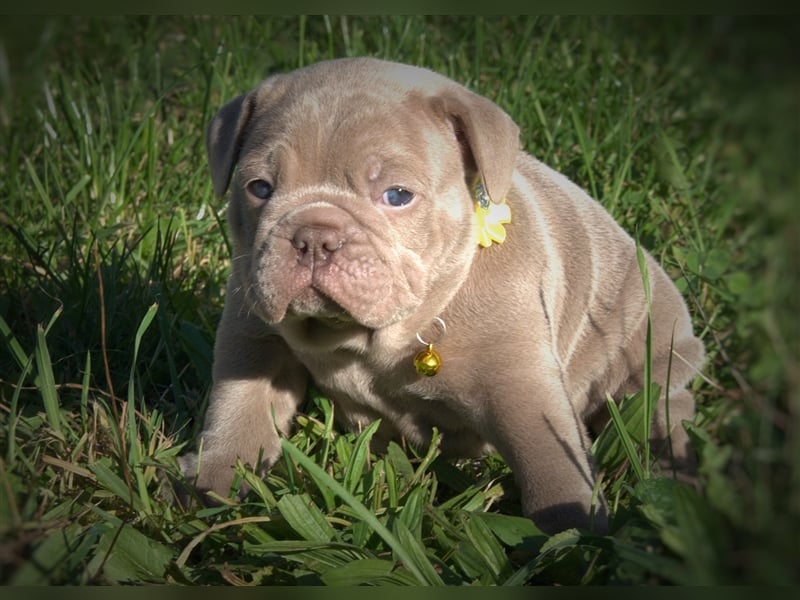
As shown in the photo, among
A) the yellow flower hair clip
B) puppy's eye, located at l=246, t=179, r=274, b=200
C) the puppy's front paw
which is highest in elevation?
puppy's eye, located at l=246, t=179, r=274, b=200

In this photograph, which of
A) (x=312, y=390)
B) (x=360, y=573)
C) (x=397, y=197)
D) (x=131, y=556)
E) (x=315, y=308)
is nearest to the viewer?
(x=360, y=573)

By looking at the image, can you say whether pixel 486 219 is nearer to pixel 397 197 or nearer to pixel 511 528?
pixel 397 197

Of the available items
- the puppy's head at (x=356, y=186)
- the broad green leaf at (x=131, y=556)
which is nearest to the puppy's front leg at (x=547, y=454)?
the puppy's head at (x=356, y=186)

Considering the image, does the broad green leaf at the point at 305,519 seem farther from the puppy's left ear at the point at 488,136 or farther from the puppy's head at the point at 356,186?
the puppy's left ear at the point at 488,136

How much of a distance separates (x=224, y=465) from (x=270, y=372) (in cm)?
37

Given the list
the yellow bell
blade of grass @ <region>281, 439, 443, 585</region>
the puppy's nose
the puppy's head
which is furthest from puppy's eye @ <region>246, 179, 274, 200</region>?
blade of grass @ <region>281, 439, 443, 585</region>

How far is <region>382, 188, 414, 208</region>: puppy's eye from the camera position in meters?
2.89

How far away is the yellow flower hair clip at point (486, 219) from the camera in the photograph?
10.1ft

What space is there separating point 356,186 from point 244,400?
86 centimetres

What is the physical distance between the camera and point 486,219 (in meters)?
3.10

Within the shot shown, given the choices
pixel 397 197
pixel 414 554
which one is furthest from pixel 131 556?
pixel 397 197

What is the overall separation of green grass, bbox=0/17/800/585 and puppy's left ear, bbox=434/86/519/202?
22.7 inches

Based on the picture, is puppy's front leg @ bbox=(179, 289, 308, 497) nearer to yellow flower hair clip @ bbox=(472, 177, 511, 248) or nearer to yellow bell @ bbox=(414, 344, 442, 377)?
yellow bell @ bbox=(414, 344, 442, 377)

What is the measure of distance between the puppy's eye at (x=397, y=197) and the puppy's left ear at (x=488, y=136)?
0.72 ft
